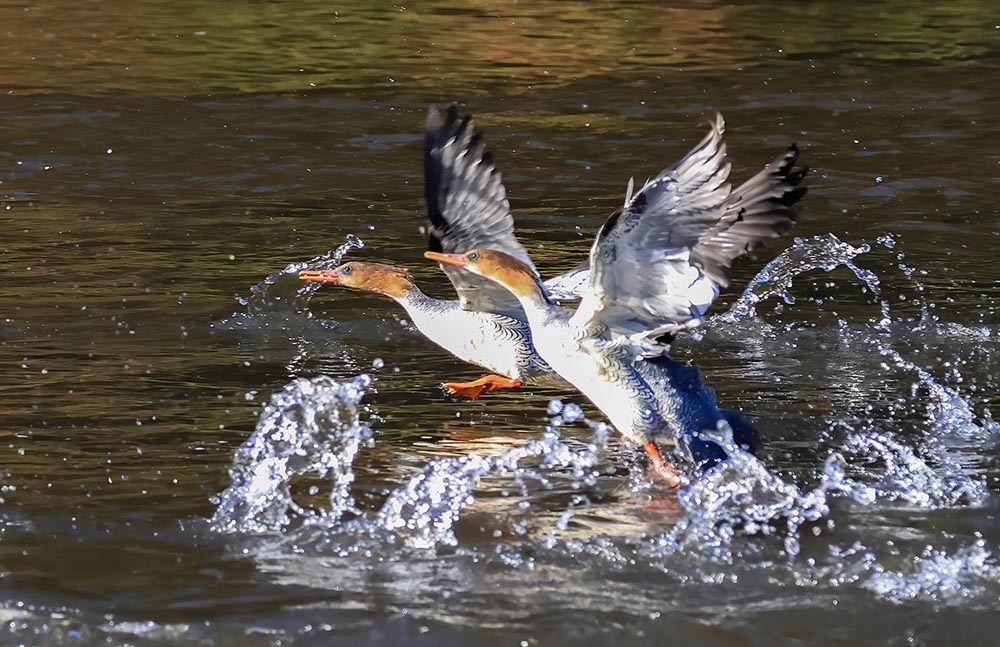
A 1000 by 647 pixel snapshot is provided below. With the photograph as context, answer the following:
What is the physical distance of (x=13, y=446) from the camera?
6160 mm

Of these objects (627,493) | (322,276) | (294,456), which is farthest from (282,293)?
(627,493)

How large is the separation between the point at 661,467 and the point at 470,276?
1391 mm

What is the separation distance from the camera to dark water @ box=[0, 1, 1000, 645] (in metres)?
5.02

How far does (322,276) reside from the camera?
25.2ft

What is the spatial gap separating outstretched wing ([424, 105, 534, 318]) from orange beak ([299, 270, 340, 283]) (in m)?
0.70

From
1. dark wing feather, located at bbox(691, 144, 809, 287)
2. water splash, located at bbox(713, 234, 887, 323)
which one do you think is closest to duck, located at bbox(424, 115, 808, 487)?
dark wing feather, located at bbox(691, 144, 809, 287)

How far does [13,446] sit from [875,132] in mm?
8175

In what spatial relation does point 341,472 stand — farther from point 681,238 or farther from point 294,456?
point 681,238

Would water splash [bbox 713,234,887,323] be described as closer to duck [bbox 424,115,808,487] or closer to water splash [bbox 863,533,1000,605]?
duck [bbox 424,115,808,487]

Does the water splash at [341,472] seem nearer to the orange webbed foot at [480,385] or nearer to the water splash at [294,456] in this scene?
the water splash at [294,456]

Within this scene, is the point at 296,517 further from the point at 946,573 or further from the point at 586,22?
the point at 586,22

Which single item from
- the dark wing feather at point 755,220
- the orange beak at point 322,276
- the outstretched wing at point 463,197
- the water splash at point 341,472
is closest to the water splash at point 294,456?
the water splash at point 341,472

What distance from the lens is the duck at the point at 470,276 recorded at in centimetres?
700

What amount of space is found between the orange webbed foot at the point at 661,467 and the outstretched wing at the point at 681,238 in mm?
415
